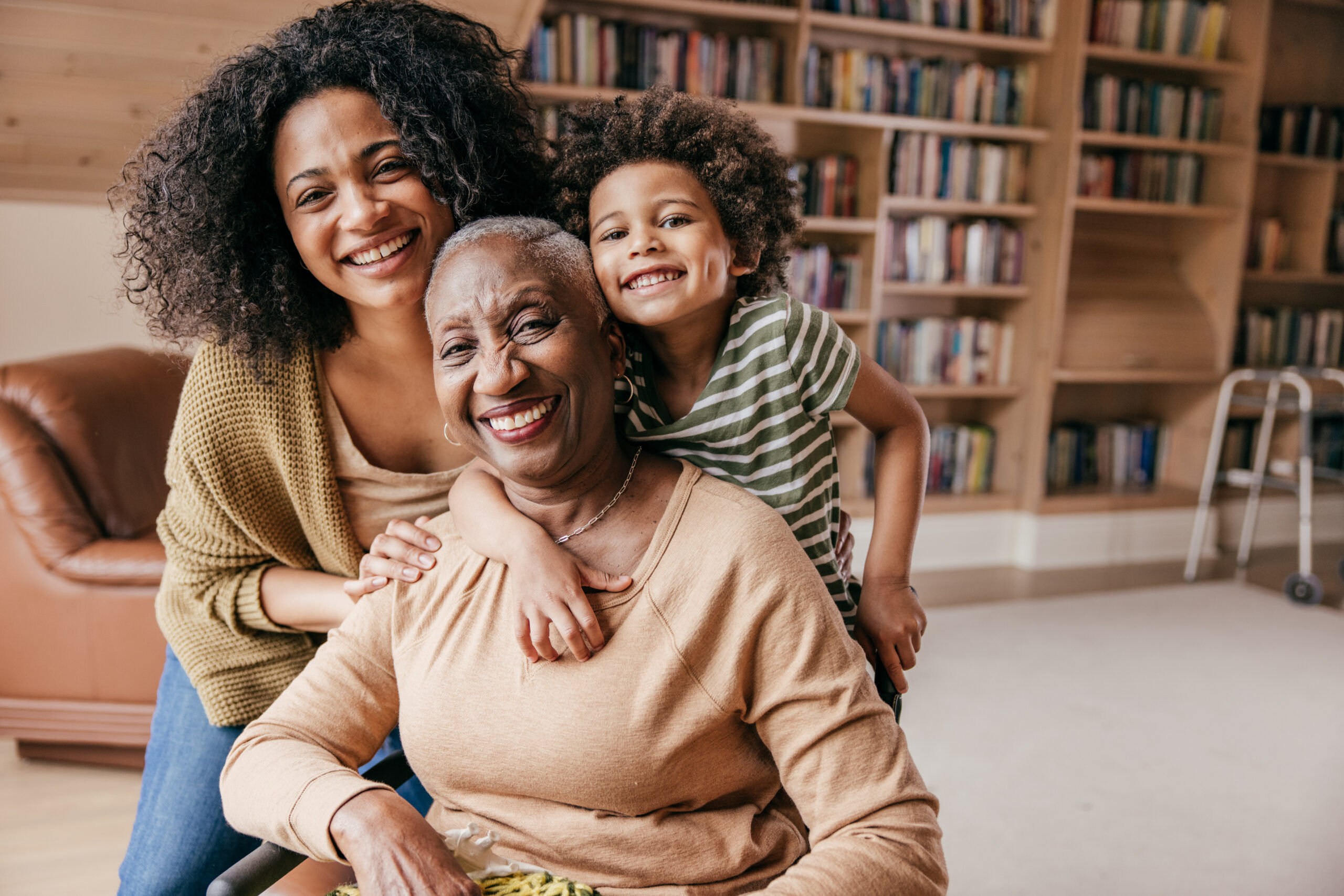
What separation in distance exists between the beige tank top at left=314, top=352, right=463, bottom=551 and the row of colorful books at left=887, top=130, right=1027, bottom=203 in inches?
136

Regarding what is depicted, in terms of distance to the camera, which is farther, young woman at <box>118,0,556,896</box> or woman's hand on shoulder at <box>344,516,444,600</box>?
young woman at <box>118,0,556,896</box>

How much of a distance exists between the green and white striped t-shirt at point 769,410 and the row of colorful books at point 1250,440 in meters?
4.89

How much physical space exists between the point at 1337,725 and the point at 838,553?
2.57m

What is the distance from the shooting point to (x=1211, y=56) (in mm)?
4773

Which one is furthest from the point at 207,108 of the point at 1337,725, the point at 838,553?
the point at 1337,725

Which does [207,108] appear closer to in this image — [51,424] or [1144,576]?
[51,424]

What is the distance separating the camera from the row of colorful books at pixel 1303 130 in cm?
494

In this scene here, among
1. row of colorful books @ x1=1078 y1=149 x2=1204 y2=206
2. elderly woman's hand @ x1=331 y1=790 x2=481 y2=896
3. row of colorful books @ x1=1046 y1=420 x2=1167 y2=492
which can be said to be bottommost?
row of colorful books @ x1=1046 y1=420 x2=1167 y2=492

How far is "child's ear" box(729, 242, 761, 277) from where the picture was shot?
1426 millimetres

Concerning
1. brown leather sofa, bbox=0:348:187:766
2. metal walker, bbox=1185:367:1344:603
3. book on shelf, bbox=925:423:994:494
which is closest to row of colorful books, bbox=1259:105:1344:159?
metal walker, bbox=1185:367:1344:603

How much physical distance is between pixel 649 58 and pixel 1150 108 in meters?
2.62

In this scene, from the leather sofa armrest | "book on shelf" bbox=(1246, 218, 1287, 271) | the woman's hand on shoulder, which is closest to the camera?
the woman's hand on shoulder

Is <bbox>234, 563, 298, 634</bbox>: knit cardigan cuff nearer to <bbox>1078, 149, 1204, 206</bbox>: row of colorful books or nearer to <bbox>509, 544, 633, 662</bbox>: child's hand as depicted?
<bbox>509, 544, 633, 662</bbox>: child's hand

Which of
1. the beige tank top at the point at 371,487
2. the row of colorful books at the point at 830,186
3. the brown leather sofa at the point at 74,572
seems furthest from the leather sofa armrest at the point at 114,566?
the row of colorful books at the point at 830,186
